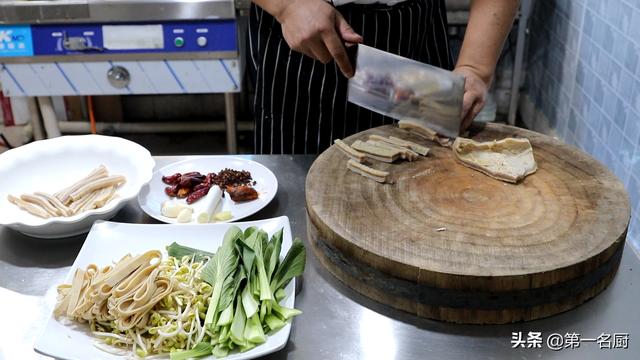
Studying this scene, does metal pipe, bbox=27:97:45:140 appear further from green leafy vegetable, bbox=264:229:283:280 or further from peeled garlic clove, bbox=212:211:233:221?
green leafy vegetable, bbox=264:229:283:280

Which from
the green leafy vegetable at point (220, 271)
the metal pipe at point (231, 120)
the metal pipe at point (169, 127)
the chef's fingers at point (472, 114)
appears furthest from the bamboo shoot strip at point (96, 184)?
the metal pipe at point (169, 127)

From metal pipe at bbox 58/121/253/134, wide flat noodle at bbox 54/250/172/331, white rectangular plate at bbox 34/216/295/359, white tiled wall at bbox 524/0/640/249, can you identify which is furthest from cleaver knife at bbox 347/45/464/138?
metal pipe at bbox 58/121/253/134

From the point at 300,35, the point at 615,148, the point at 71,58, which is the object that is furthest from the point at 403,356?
the point at 71,58

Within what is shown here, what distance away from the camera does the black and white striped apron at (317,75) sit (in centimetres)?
175

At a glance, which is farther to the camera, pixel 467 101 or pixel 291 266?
pixel 467 101

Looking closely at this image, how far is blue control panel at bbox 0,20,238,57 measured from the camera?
2.86m

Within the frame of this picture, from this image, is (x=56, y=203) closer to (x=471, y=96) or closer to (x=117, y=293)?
(x=117, y=293)

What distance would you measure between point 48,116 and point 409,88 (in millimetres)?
2395

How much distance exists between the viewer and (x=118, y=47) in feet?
9.57

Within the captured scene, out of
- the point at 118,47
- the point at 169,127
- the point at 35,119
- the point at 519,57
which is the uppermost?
the point at 118,47

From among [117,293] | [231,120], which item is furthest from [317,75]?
[231,120]

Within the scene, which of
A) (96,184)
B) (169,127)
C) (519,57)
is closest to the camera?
(96,184)

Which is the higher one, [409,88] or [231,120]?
[409,88]

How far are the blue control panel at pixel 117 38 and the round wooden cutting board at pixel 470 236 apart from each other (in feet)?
5.50
